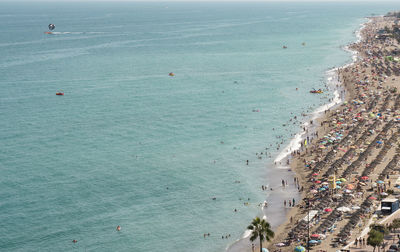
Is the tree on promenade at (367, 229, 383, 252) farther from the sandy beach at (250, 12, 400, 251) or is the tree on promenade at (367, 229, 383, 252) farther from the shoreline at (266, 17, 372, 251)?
the shoreline at (266, 17, 372, 251)

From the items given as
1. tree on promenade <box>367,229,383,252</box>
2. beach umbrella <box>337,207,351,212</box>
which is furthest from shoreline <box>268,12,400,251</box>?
tree on promenade <box>367,229,383,252</box>

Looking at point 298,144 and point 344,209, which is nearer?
point 344,209

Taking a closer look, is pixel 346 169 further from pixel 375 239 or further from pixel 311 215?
pixel 375 239

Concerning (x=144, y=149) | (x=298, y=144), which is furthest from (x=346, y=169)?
(x=144, y=149)

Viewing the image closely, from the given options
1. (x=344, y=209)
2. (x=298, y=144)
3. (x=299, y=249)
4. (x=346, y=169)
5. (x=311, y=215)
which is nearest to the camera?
(x=299, y=249)

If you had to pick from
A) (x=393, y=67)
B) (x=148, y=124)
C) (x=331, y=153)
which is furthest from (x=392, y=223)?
(x=393, y=67)

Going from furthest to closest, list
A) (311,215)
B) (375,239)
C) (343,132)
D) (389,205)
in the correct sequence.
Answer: (343,132) → (311,215) → (389,205) → (375,239)
